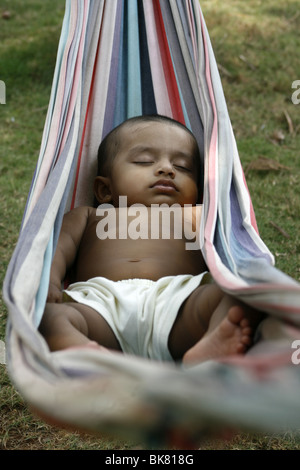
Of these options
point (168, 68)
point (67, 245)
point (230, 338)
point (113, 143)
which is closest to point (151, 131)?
point (113, 143)

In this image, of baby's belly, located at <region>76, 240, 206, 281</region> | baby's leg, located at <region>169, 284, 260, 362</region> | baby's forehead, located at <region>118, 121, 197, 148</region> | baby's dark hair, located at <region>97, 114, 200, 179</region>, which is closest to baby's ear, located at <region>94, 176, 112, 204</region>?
baby's dark hair, located at <region>97, 114, 200, 179</region>

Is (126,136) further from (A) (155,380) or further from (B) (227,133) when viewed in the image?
(A) (155,380)

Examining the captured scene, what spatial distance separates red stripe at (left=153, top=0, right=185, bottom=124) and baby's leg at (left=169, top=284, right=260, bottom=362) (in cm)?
100

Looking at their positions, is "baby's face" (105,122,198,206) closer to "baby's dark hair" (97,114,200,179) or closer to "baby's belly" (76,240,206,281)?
"baby's dark hair" (97,114,200,179)

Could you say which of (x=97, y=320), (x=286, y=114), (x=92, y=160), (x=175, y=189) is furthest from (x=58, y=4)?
(x=97, y=320)

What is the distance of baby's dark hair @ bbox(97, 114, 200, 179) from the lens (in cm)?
221

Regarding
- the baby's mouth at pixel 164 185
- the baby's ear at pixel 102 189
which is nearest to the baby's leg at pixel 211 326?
the baby's mouth at pixel 164 185

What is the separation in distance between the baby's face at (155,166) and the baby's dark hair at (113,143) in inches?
0.9

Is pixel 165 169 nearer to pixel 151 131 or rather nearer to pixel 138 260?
pixel 151 131

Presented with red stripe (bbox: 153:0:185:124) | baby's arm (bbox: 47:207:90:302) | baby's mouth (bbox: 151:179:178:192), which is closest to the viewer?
baby's arm (bbox: 47:207:90:302)

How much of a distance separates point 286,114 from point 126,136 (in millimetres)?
2043

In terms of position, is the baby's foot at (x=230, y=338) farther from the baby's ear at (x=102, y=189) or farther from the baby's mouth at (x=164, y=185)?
the baby's ear at (x=102, y=189)

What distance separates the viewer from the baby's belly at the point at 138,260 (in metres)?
1.83

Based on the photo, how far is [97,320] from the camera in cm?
159
